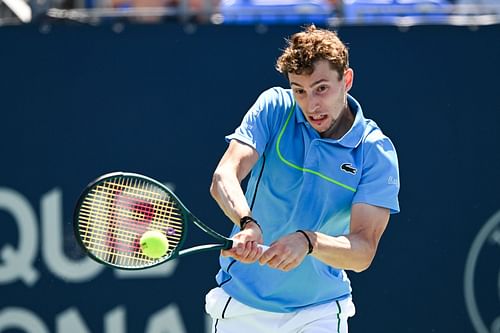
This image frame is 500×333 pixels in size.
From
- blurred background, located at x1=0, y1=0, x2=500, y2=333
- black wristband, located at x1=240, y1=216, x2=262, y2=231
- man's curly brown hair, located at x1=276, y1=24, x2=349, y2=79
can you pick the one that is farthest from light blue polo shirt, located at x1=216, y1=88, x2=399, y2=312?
blurred background, located at x1=0, y1=0, x2=500, y2=333

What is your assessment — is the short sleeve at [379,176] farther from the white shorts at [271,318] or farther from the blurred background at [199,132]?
the blurred background at [199,132]

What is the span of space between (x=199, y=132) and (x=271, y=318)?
1.88m

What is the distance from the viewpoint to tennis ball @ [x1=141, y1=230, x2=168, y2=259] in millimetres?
3443

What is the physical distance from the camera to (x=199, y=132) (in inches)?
214

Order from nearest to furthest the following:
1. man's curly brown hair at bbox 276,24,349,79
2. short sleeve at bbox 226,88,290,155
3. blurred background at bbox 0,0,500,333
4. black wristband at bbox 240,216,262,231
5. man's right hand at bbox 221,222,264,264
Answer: man's right hand at bbox 221,222,264,264 → black wristband at bbox 240,216,262,231 → man's curly brown hair at bbox 276,24,349,79 → short sleeve at bbox 226,88,290,155 → blurred background at bbox 0,0,500,333

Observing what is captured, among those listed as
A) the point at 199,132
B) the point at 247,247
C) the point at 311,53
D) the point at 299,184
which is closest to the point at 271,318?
the point at 299,184

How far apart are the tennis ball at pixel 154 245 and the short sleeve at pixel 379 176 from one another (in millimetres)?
709

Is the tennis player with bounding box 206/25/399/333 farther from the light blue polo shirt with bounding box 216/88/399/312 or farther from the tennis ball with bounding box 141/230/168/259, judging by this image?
the tennis ball with bounding box 141/230/168/259

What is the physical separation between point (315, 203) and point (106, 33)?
2.10m

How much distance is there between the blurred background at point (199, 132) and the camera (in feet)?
17.4

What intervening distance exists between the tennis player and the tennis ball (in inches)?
9.6

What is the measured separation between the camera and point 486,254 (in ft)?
18.4

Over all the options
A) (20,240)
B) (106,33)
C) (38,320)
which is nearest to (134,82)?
(106,33)

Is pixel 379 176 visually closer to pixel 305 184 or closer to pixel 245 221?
pixel 305 184
